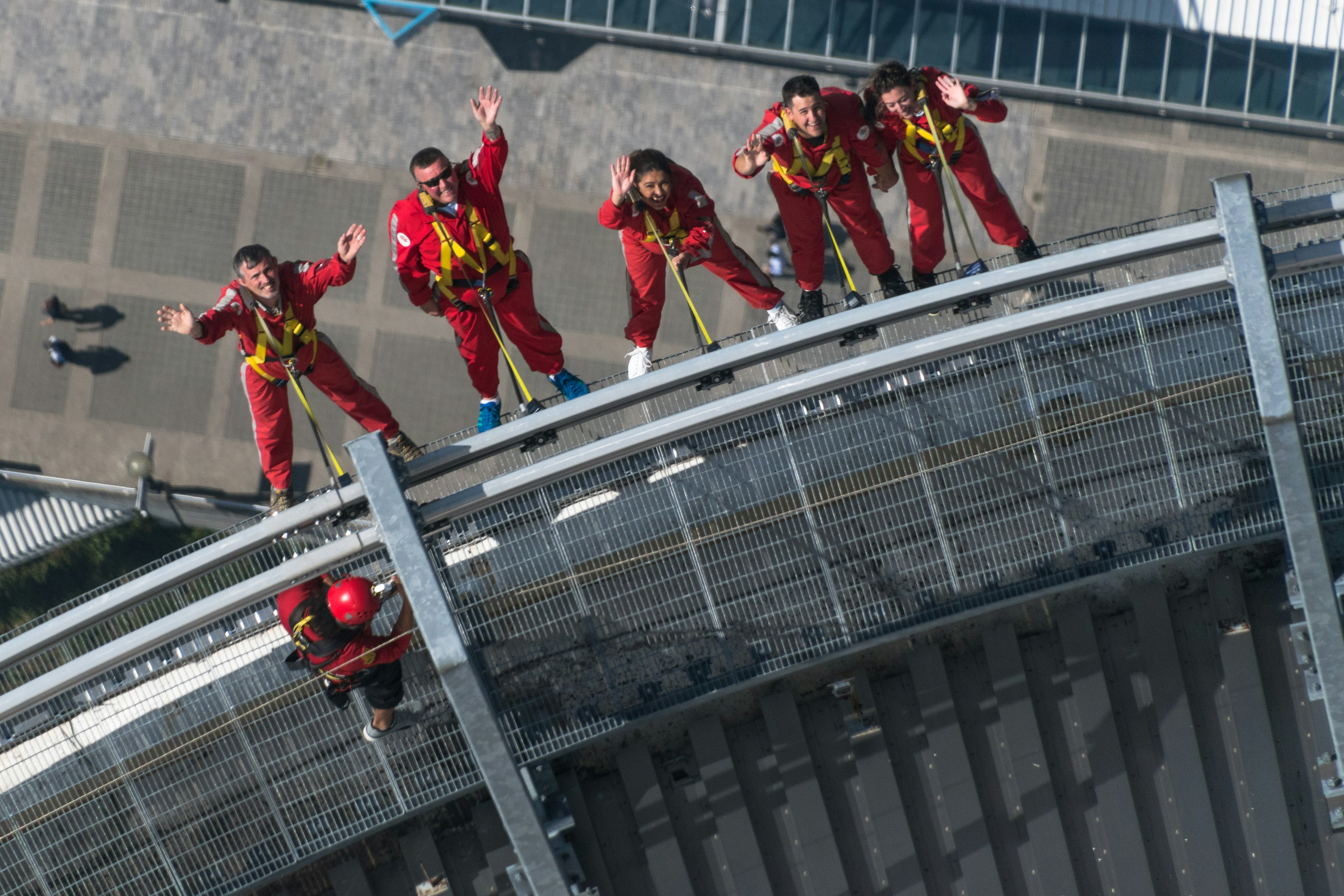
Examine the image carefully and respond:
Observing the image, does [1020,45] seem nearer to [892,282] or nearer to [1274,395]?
[892,282]

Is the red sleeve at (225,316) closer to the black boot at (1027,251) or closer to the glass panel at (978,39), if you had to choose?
the black boot at (1027,251)

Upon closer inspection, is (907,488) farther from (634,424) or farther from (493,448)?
(493,448)

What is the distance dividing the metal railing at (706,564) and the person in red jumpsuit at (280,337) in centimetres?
253

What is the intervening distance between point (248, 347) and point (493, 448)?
399cm

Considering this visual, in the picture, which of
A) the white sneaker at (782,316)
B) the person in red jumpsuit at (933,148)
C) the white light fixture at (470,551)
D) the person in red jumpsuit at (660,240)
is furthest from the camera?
the white sneaker at (782,316)

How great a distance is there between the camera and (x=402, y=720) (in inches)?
480

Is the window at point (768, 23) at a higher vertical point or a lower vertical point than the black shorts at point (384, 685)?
higher

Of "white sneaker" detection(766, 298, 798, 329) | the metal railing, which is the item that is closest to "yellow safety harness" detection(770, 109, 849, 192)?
"white sneaker" detection(766, 298, 798, 329)

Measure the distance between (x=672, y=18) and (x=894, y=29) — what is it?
12.7 ft

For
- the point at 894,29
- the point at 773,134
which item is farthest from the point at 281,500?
the point at 894,29

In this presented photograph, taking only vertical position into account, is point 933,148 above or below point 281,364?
above

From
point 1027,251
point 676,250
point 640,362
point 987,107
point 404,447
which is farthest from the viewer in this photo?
point 404,447

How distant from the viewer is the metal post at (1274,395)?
10.8 meters

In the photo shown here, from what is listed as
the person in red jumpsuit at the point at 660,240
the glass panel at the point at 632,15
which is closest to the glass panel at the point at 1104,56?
the glass panel at the point at 632,15
